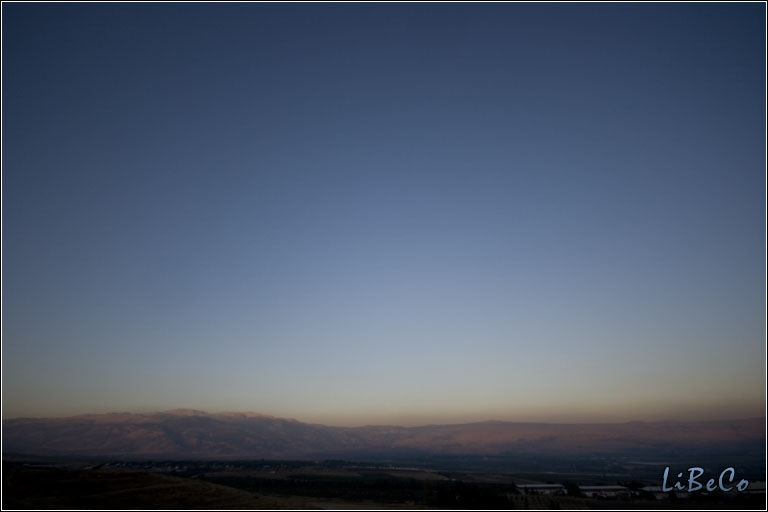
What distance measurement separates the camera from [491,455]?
194000 mm

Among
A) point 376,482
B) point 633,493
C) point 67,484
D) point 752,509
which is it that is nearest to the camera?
point 752,509

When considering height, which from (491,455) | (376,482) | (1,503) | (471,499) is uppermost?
(1,503)

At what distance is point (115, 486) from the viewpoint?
55969 millimetres

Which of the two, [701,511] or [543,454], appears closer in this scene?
[701,511]

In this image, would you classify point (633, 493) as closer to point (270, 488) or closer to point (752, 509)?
point (752, 509)

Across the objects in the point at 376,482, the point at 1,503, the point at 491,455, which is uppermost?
the point at 1,503

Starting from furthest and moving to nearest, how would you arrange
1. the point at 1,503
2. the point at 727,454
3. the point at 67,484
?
1. the point at 727,454
2. the point at 67,484
3. the point at 1,503

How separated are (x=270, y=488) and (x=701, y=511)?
173 feet

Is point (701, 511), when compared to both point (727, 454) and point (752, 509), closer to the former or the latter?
point (752, 509)

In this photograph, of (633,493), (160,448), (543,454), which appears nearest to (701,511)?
(633,493)

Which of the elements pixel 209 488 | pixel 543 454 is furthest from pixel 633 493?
pixel 543 454

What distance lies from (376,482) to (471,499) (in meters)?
29.5

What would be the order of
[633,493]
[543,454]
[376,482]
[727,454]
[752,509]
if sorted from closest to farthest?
1. [752,509]
2. [633,493]
3. [376,482]
4. [727,454]
5. [543,454]

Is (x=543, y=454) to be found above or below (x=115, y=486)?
below
